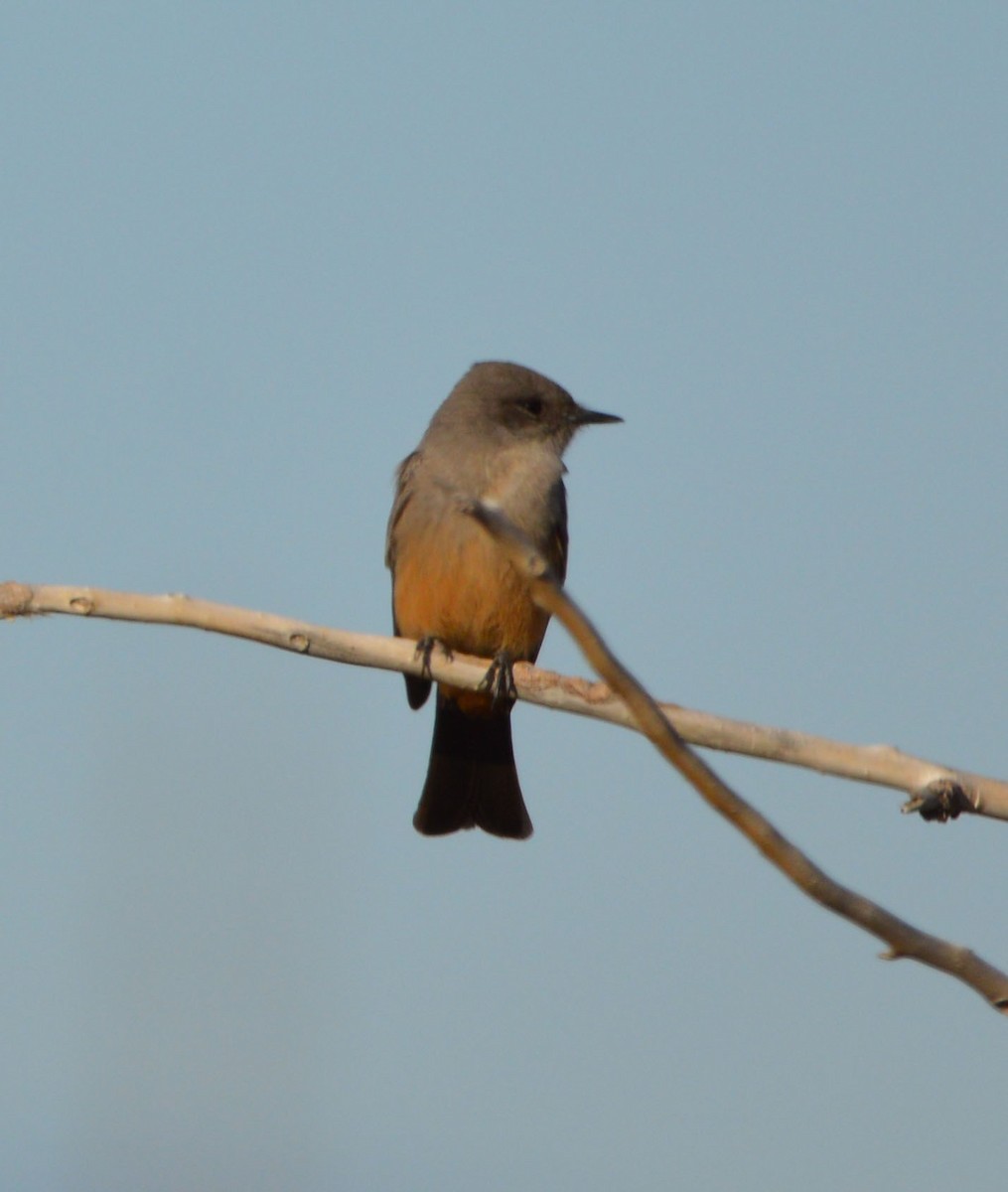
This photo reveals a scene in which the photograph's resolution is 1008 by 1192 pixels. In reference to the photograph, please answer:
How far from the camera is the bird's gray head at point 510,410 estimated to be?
8.19 m

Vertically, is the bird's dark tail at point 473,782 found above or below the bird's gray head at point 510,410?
below

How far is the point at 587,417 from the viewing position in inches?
336

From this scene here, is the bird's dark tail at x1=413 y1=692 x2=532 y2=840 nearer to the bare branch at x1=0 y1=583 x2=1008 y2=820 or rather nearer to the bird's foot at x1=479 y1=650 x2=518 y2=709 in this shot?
the bird's foot at x1=479 y1=650 x2=518 y2=709

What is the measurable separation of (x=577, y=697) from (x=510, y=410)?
12.4ft

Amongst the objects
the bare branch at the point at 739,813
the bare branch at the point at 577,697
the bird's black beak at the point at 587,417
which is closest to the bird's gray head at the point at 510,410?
the bird's black beak at the point at 587,417

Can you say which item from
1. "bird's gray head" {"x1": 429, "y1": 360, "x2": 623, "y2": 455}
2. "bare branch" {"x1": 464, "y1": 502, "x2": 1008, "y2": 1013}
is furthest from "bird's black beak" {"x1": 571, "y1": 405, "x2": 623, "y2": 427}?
"bare branch" {"x1": 464, "y1": 502, "x2": 1008, "y2": 1013}

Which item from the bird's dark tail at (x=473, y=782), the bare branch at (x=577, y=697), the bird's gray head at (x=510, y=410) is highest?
the bird's gray head at (x=510, y=410)

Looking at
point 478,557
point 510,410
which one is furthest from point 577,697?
point 510,410

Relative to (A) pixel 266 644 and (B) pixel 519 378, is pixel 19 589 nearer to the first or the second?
(A) pixel 266 644

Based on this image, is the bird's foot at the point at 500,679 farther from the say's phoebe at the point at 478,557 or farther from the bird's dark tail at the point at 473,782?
the bird's dark tail at the point at 473,782

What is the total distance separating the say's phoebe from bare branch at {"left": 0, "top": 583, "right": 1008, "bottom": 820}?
149 centimetres

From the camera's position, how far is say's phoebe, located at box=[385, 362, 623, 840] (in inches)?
284

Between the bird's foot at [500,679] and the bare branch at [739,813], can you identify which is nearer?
the bare branch at [739,813]

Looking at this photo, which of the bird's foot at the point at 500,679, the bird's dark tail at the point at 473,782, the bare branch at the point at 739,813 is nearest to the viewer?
the bare branch at the point at 739,813
